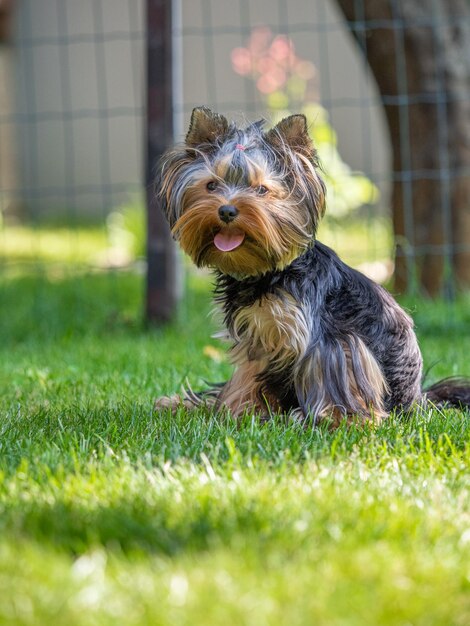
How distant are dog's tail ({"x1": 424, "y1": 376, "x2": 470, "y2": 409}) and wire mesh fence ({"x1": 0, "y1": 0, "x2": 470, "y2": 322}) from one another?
1.48 m

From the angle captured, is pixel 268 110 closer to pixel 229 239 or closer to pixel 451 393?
pixel 451 393

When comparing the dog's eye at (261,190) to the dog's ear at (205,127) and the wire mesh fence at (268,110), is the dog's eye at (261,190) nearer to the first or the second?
the dog's ear at (205,127)

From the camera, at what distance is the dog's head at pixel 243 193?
380 centimetres

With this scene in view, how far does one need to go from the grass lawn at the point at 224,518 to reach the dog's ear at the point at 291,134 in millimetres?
1041

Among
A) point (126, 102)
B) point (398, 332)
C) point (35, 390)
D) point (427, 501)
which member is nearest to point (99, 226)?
point (126, 102)

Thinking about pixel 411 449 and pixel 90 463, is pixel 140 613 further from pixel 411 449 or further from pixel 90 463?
pixel 411 449

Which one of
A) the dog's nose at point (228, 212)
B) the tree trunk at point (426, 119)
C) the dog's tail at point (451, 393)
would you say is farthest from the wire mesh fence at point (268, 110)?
the dog's tail at point (451, 393)

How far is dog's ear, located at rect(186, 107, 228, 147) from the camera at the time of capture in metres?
3.99

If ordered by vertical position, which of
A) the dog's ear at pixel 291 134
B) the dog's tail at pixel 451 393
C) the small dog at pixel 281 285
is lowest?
the dog's tail at pixel 451 393

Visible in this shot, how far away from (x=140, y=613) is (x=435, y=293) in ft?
17.5

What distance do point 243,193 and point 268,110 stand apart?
7289mm

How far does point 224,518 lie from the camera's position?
9.32ft

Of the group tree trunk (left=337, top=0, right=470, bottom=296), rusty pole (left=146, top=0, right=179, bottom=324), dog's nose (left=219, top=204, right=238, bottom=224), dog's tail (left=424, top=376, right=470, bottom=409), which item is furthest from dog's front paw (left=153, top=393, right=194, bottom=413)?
tree trunk (left=337, top=0, right=470, bottom=296)

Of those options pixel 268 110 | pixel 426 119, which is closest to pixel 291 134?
pixel 426 119
